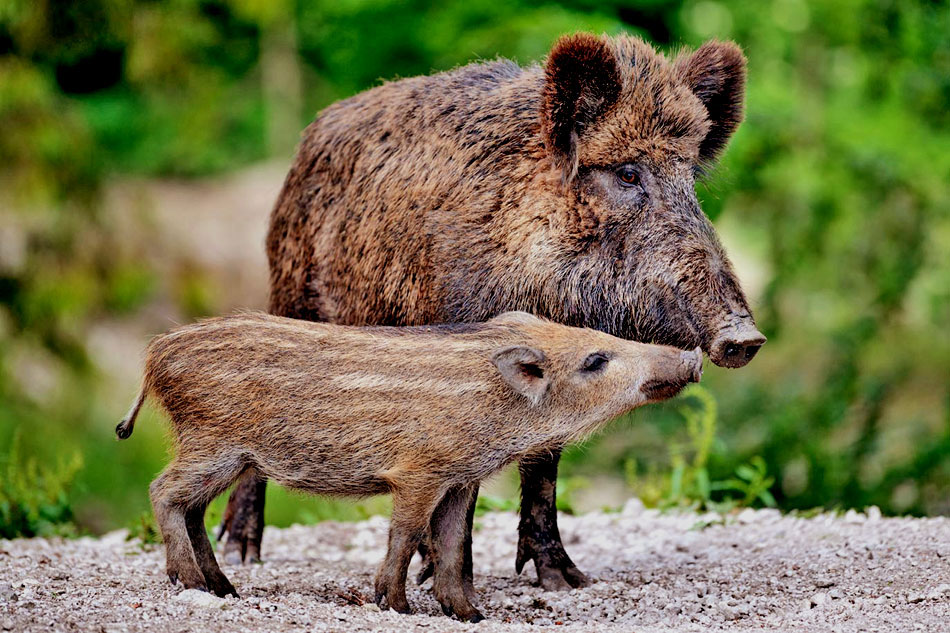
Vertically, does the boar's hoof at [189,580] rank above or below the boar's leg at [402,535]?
below

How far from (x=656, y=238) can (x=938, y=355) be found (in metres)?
9.28

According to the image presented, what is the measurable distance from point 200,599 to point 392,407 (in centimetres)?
101

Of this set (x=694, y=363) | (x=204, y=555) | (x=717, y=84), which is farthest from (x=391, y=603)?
(x=717, y=84)

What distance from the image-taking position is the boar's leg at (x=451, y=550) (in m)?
4.88

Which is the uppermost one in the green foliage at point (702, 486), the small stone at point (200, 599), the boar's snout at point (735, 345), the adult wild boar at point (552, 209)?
the adult wild boar at point (552, 209)

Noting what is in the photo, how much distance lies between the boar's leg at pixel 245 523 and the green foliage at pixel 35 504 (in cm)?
89

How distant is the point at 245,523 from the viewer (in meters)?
6.51

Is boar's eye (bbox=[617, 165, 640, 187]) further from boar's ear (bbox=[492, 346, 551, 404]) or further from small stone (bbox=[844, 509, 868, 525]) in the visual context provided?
small stone (bbox=[844, 509, 868, 525])

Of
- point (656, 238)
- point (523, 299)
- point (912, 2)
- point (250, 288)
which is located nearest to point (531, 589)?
point (523, 299)

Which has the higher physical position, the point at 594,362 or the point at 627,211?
the point at 627,211

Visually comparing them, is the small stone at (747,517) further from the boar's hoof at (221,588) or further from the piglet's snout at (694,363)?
the boar's hoof at (221,588)

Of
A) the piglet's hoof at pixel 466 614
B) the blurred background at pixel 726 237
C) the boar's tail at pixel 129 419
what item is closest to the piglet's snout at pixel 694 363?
the piglet's hoof at pixel 466 614

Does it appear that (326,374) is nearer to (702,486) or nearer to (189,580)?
(189,580)

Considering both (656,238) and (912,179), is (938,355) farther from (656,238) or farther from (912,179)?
(656,238)
